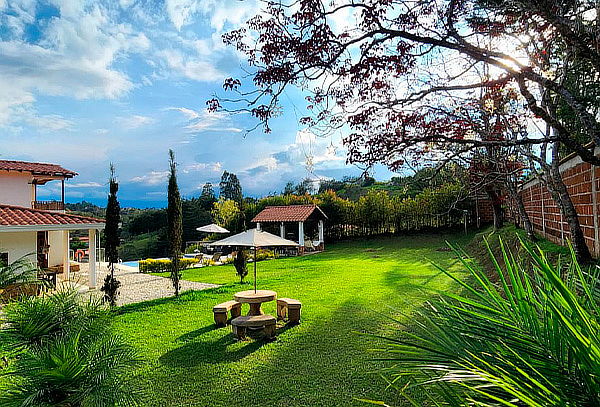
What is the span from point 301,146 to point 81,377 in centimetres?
468

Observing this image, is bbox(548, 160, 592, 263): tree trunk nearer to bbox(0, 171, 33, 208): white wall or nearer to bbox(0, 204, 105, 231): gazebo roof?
bbox(0, 204, 105, 231): gazebo roof

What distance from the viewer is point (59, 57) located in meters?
12.4

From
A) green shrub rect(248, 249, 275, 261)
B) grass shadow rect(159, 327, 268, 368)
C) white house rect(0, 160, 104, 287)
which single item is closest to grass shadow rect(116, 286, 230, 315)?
white house rect(0, 160, 104, 287)

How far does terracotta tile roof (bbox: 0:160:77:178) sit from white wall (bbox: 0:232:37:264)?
407 centimetres

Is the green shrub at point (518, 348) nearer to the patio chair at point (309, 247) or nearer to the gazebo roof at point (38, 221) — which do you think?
the gazebo roof at point (38, 221)

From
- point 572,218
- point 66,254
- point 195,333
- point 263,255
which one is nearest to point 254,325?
point 195,333

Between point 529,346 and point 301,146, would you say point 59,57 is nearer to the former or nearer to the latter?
point 301,146

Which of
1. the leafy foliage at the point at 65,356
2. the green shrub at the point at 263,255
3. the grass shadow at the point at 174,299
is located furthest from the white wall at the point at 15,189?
the leafy foliage at the point at 65,356

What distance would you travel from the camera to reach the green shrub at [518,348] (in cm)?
58

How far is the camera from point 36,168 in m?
15.5

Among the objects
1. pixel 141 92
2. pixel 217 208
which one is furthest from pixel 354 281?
pixel 217 208

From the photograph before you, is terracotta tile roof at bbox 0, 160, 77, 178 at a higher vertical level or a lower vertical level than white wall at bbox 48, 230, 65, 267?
higher

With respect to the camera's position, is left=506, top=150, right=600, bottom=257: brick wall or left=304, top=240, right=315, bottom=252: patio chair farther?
left=304, top=240, right=315, bottom=252: patio chair

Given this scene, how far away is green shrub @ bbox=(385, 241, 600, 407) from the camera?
1.91 ft
